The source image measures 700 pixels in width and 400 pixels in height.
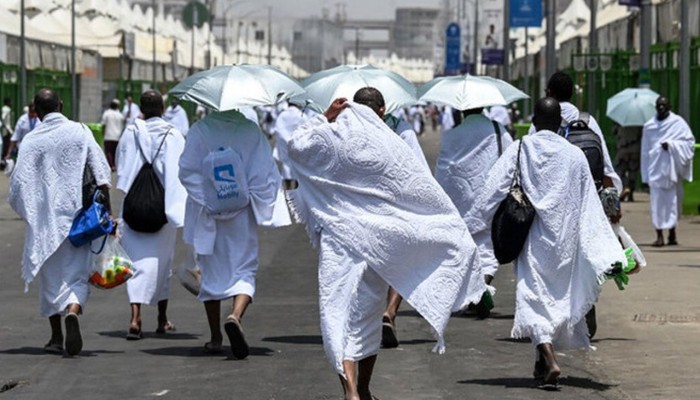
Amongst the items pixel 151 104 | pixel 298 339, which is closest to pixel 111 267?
pixel 298 339

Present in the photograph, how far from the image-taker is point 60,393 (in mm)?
10367

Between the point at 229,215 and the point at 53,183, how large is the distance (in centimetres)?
113

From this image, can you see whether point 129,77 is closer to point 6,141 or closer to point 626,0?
point 6,141

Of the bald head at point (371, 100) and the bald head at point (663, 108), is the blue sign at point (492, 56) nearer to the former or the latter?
the bald head at point (663, 108)

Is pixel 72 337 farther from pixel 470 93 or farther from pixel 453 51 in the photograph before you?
pixel 453 51

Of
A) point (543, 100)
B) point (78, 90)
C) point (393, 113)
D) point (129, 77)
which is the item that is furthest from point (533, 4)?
point (543, 100)

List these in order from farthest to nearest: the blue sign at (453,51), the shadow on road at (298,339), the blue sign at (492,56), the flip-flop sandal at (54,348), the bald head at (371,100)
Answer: the blue sign at (453,51) → the blue sign at (492,56) → the shadow on road at (298,339) → the flip-flop sandal at (54,348) → the bald head at (371,100)

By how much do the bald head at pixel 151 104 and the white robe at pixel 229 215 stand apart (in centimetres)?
108

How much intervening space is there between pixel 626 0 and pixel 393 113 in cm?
1757

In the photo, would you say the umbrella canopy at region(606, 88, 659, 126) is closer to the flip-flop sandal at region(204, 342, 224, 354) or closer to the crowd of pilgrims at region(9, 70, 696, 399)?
the crowd of pilgrims at region(9, 70, 696, 399)

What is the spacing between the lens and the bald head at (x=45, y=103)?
1238cm

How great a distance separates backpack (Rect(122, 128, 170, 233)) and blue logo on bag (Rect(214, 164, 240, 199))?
3.48 feet

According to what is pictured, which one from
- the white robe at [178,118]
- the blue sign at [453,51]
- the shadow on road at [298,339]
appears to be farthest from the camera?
the blue sign at [453,51]

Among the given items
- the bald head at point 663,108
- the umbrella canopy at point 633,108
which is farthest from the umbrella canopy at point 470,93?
the umbrella canopy at point 633,108
